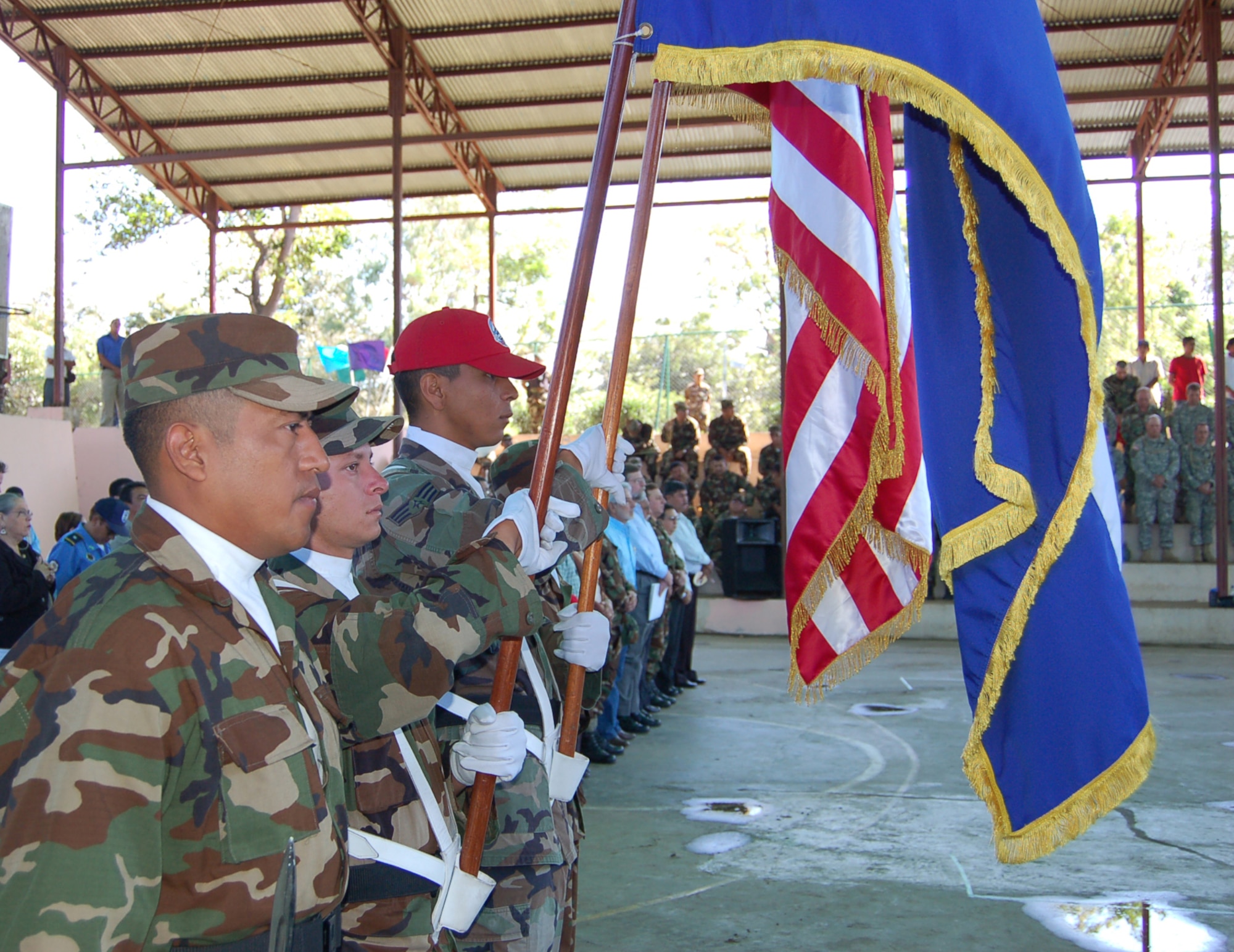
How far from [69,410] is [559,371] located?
15.4 m

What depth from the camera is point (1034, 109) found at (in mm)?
2525

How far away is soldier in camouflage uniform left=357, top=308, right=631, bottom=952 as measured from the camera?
2.36 metres

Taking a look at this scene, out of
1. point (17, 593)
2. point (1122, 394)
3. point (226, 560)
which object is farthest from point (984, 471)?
point (1122, 394)

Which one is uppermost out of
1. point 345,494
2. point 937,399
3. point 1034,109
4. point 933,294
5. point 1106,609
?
point 1034,109

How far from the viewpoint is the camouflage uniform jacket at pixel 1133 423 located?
1436cm

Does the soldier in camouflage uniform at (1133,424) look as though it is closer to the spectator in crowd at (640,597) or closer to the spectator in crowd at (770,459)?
the spectator in crowd at (770,459)

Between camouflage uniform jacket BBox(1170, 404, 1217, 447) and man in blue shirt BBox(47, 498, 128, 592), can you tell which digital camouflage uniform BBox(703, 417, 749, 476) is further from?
man in blue shirt BBox(47, 498, 128, 592)

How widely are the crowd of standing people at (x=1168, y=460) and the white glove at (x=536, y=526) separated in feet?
41.3

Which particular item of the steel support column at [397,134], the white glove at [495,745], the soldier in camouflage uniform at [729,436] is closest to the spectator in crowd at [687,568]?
the steel support column at [397,134]

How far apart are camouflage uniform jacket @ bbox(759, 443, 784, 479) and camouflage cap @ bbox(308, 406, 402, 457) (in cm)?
1242

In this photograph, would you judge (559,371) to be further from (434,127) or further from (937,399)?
(434,127)

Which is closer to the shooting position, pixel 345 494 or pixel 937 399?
pixel 345 494

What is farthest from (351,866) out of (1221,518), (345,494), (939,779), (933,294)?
(1221,518)

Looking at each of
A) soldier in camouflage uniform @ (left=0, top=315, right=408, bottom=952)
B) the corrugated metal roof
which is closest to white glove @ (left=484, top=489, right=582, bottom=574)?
soldier in camouflage uniform @ (left=0, top=315, right=408, bottom=952)
